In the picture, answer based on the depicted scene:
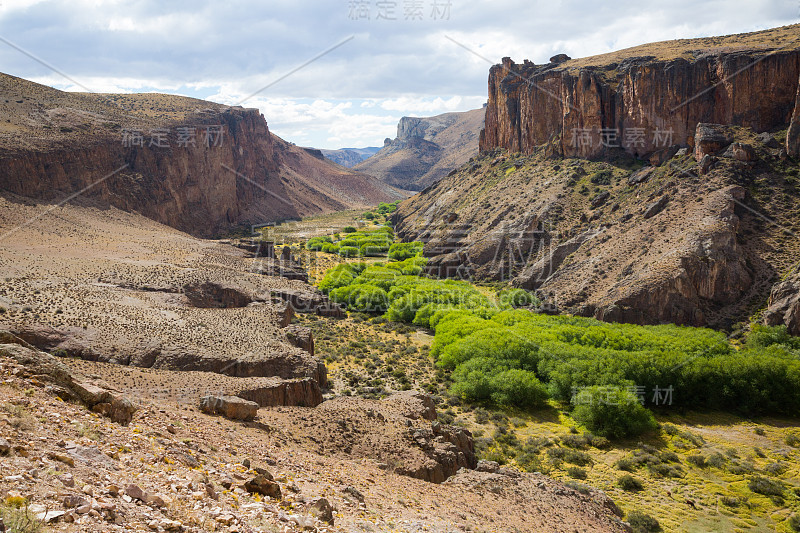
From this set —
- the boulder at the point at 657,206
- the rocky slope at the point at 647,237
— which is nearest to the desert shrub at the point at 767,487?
the rocky slope at the point at 647,237

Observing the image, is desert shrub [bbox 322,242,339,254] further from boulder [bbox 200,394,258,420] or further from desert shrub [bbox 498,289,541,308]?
boulder [bbox 200,394,258,420]

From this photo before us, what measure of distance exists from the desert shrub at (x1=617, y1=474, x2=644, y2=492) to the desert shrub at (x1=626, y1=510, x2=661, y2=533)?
281 cm

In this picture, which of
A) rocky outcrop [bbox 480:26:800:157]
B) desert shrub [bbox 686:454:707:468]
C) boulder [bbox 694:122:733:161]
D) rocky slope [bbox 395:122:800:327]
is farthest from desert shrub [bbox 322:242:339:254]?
desert shrub [bbox 686:454:707:468]

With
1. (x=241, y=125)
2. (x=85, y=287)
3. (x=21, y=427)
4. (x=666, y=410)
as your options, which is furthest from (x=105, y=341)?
(x=241, y=125)

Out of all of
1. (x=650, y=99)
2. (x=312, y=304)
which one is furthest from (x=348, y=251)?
(x=650, y=99)

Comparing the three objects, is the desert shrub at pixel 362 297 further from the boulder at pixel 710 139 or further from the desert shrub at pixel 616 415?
the boulder at pixel 710 139

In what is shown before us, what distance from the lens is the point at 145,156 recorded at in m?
75.8

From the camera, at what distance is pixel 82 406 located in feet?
36.8

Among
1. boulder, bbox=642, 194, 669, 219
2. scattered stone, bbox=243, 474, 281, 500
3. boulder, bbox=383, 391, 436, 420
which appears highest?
boulder, bbox=642, 194, 669, 219

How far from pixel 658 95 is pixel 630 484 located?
2033 inches

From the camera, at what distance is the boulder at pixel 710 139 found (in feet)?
167

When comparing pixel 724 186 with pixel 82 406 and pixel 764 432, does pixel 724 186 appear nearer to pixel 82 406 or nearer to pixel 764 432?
pixel 764 432

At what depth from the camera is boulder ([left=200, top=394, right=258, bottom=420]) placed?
15.8 meters

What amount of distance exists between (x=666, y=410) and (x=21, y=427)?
107ft
